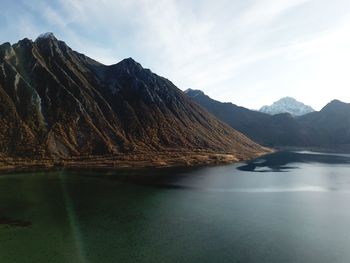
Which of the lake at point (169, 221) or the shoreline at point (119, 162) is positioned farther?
the shoreline at point (119, 162)

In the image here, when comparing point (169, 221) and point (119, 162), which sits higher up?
point (119, 162)

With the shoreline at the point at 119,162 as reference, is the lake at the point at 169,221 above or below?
below

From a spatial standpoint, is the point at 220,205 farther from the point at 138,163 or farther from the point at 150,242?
the point at 138,163

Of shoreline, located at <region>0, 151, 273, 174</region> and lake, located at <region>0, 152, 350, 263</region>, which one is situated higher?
shoreline, located at <region>0, 151, 273, 174</region>

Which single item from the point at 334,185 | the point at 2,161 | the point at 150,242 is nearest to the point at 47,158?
the point at 2,161
